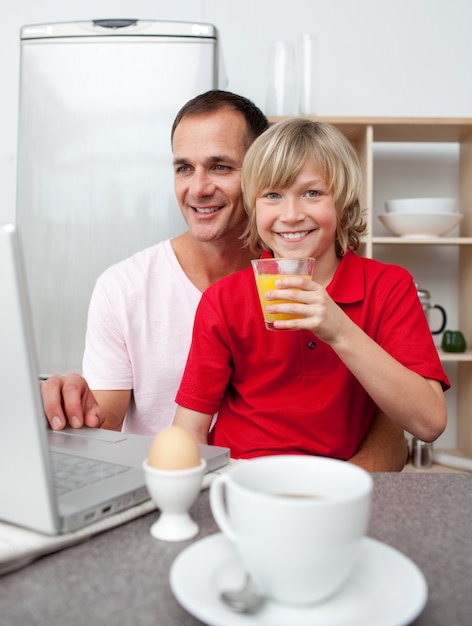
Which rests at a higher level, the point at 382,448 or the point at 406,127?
the point at 406,127

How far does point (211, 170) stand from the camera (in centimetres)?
Answer: 171

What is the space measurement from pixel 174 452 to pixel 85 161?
1850mm

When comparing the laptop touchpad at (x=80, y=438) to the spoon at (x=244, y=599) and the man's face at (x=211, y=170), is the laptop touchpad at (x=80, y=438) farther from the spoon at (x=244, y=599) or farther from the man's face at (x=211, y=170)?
the man's face at (x=211, y=170)

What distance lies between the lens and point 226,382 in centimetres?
129

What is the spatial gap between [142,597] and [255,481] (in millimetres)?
130

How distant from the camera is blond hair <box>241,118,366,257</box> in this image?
49.9 inches

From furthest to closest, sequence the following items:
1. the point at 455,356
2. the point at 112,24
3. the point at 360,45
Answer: the point at 360,45
the point at 455,356
the point at 112,24

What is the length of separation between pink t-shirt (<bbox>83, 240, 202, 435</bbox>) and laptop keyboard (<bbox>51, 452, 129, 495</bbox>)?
84 cm

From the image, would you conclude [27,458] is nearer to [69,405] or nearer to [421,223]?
[69,405]

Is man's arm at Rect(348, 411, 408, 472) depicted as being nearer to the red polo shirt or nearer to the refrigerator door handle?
the red polo shirt

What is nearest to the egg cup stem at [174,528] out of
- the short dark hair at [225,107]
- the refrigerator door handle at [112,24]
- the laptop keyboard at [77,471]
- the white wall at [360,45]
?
the laptop keyboard at [77,471]

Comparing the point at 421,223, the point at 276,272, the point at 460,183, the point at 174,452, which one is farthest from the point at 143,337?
the point at 460,183

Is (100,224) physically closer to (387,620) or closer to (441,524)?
(441,524)

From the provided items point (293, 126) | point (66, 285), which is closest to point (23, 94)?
point (66, 285)
